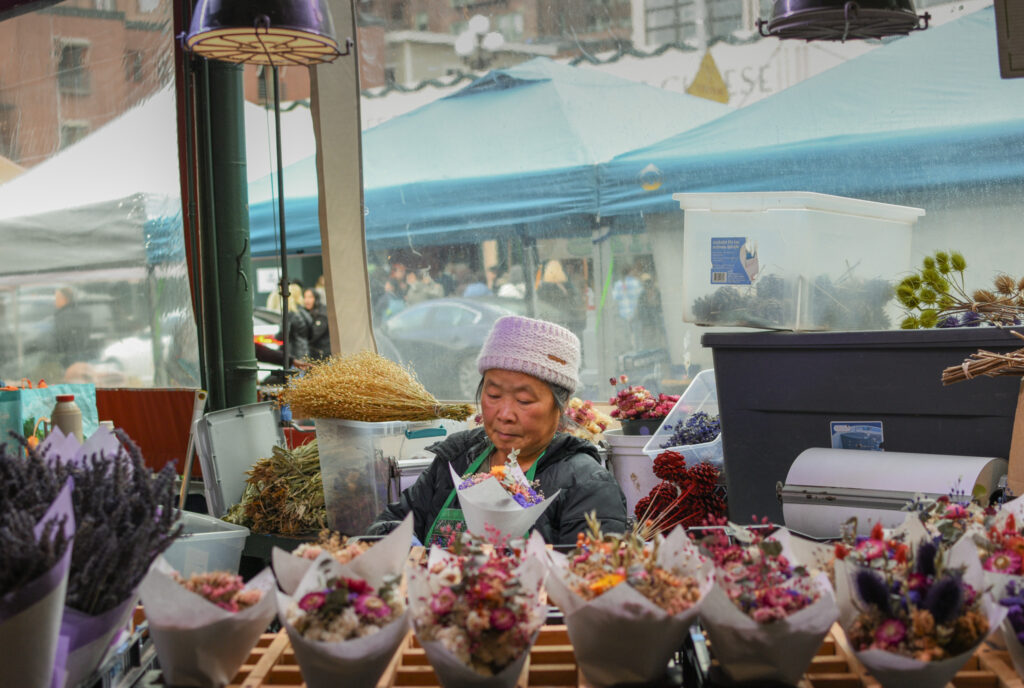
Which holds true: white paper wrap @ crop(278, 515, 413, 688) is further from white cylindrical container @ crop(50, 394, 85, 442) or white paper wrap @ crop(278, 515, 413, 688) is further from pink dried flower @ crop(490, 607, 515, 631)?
white cylindrical container @ crop(50, 394, 85, 442)

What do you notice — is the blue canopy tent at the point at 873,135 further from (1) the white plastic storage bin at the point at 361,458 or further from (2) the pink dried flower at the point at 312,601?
(2) the pink dried flower at the point at 312,601

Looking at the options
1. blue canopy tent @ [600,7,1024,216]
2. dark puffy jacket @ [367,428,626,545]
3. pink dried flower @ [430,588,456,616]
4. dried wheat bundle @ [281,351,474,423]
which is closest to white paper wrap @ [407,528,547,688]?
pink dried flower @ [430,588,456,616]

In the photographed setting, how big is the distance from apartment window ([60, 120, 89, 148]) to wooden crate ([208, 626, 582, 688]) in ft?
19.4

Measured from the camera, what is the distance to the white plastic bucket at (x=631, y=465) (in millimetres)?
3641

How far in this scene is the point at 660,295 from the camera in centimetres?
486

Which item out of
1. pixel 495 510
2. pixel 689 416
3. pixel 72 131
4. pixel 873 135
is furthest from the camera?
pixel 72 131

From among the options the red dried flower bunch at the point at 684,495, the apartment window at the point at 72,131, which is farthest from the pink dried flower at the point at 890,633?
the apartment window at the point at 72,131

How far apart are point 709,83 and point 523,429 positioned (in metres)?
2.81

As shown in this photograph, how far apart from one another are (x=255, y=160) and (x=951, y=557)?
Result: 781 centimetres

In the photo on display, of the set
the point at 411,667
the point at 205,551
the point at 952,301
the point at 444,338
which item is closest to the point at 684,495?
the point at 952,301

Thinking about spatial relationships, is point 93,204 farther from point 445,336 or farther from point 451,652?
point 451,652

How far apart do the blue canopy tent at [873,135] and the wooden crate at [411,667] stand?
3569mm

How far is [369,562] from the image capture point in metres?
1.30

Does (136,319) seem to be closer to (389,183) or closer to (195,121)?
(195,121)
